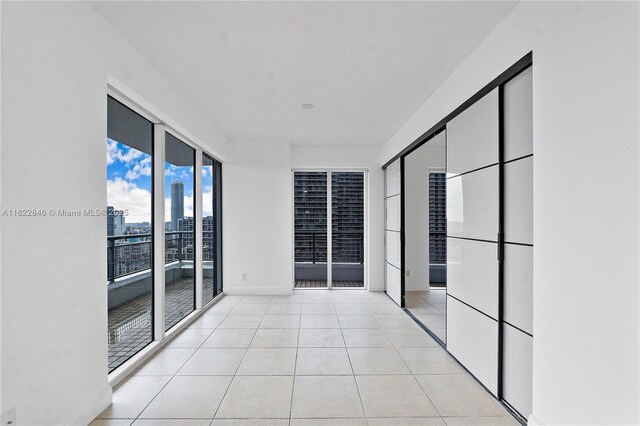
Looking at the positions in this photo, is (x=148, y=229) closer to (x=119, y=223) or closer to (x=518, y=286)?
(x=119, y=223)

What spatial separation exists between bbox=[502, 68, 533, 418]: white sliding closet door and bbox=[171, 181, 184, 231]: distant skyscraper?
340cm

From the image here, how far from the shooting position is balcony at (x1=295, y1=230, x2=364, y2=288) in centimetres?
618

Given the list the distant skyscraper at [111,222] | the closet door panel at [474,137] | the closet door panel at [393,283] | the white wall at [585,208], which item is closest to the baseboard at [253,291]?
the closet door panel at [393,283]

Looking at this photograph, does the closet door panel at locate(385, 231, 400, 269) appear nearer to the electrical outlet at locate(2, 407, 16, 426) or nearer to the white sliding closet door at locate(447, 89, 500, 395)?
the white sliding closet door at locate(447, 89, 500, 395)

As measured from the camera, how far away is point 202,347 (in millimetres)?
3297

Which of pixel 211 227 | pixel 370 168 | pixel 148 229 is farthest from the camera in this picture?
pixel 370 168

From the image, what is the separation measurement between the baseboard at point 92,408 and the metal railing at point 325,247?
13.5 feet

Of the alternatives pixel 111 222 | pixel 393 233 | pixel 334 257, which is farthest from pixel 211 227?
pixel 393 233

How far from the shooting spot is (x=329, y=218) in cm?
611

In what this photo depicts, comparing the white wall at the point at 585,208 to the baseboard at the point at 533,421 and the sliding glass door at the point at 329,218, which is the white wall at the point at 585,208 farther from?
the sliding glass door at the point at 329,218

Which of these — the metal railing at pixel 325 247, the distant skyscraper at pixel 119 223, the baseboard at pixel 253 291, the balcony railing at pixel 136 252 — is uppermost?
the distant skyscraper at pixel 119 223

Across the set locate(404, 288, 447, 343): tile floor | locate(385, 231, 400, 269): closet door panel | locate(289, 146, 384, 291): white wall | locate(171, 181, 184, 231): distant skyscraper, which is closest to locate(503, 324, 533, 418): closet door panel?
locate(404, 288, 447, 343): tile floor

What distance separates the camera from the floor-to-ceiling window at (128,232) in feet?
8.65

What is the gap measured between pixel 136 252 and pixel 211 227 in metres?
2.12
